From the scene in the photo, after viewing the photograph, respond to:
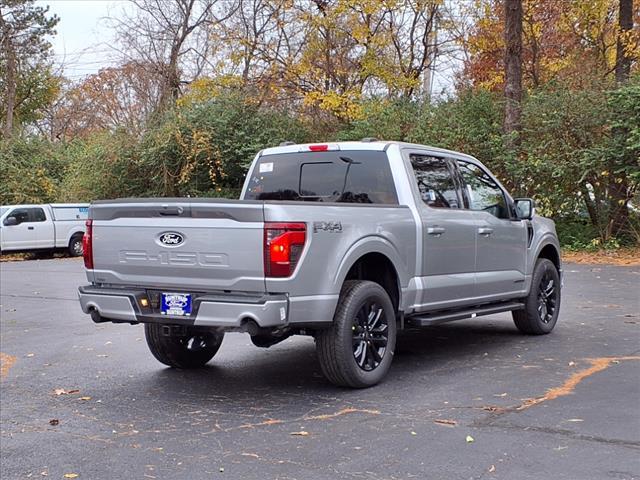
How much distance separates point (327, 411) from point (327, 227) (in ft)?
4.40

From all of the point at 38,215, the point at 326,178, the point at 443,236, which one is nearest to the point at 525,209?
the point at 443,236

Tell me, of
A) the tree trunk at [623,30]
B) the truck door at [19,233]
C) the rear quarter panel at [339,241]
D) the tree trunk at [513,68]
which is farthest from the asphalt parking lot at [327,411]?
the truck door at [19,233]

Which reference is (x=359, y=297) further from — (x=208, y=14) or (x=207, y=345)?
(x=208, y=14)

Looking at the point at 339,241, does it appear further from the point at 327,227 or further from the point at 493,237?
the point at 493,237

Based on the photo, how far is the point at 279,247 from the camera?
18.6 ft

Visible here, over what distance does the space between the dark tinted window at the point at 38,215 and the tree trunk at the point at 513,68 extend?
14.4 m

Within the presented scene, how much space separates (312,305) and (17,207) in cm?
2115

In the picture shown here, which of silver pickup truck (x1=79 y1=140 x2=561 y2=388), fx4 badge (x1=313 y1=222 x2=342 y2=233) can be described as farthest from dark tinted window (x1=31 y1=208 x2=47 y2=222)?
fx4 badge (x1=313 y1=222 x2=342 y2=233)

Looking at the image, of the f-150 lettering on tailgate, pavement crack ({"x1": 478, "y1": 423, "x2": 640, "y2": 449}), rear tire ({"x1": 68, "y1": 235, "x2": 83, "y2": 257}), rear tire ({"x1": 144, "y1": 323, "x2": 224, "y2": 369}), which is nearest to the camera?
pavement crack ({"x1": 478, "y1": 423, "x2": 640, "y2": 449})

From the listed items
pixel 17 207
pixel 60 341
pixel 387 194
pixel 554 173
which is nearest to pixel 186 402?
pixel 387 194

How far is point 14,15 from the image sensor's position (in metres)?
44.3

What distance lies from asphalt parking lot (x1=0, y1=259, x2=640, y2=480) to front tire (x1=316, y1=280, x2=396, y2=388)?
6.1 inches

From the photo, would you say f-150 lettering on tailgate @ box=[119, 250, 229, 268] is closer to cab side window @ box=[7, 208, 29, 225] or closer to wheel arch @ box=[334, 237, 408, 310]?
wheel arch @ box=[334, 237, 408, 310]

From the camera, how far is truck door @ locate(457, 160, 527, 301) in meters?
7.79
